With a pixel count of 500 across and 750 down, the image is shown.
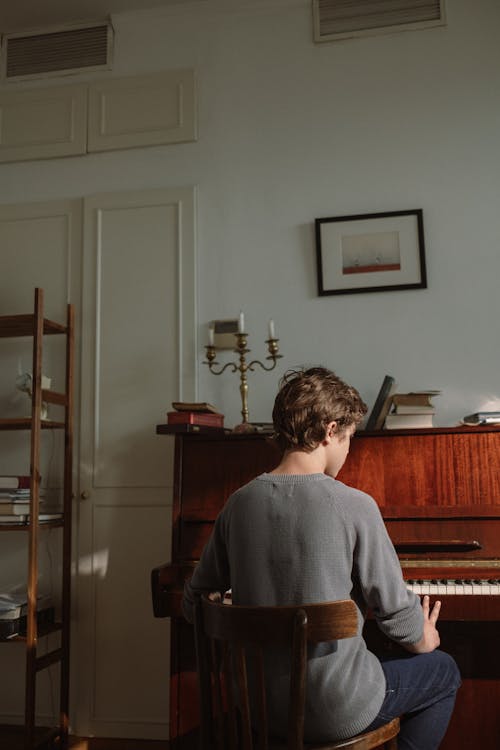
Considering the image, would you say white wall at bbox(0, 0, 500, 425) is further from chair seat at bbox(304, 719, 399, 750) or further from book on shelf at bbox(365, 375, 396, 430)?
chair seat at bbox(304, 719, 399, 750)

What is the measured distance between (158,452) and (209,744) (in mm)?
1620

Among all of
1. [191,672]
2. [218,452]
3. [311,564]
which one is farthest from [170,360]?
[311,564]

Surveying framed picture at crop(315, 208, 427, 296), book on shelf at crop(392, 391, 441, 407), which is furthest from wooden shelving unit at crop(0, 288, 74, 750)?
book on shelf at crop(392, 391, 441, 407)

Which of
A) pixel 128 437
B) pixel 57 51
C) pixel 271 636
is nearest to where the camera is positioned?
pixel 271 636

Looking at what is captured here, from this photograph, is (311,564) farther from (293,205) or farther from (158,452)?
(293,205)

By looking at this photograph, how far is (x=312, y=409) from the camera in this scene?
1.73 metres

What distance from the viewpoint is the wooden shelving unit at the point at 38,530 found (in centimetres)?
287

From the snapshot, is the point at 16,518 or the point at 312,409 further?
the point at 16,518

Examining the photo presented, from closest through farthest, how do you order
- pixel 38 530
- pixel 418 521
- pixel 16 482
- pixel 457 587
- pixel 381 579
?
1. pixel 381 579
2. pixel 457 587
3. pixel 418 521
4. pixel 38 530
5. pixel 16 482

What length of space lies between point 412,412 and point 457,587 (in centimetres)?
69

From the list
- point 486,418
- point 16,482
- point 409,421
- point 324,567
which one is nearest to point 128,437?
point 16,482

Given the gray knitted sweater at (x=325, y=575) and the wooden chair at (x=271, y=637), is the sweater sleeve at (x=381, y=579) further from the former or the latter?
the wooden chair at (x=271, y=637)

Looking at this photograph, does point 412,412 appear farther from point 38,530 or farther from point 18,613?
point 18,613

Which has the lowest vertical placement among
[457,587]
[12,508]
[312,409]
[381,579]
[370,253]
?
[457,587]
